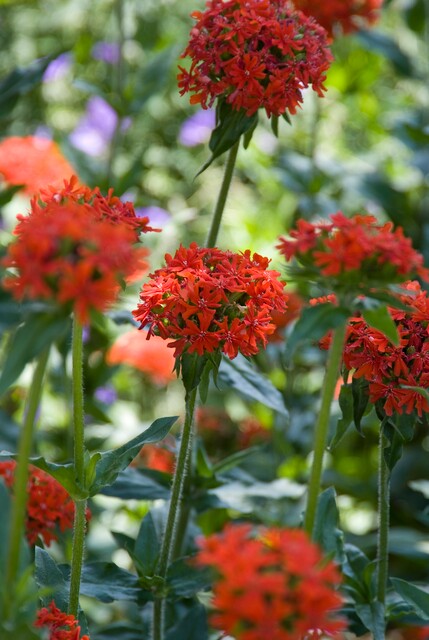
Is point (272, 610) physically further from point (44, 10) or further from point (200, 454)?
point (44, 10)

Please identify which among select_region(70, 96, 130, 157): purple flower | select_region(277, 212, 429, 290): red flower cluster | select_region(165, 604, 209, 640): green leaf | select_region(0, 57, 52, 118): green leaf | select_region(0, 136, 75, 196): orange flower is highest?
select_region(70, 96, 130, 157): purple flower

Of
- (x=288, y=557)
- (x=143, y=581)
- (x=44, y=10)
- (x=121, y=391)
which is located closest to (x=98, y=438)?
(x=143, y=581)

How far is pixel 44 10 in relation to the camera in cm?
383

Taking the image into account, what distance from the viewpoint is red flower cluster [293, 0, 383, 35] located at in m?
2.09

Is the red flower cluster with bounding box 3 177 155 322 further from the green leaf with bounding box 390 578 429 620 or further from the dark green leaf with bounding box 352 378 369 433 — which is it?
the green leaf with bounding box 390 578 429 620

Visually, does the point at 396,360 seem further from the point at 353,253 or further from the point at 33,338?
the point at 33,338

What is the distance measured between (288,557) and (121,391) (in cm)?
219

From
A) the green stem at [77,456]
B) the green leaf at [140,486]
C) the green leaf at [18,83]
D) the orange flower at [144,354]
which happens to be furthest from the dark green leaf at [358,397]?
the orange flower at [144,354]

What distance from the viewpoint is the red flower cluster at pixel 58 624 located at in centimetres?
92

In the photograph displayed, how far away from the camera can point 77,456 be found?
1.04 m

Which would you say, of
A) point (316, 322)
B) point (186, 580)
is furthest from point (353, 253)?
point (186, 580)

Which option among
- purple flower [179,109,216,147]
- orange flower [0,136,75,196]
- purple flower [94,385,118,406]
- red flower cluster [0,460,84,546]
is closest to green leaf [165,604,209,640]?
A: red flower cluster [0,460,84,546]

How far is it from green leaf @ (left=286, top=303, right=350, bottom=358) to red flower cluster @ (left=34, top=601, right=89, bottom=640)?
36 cm

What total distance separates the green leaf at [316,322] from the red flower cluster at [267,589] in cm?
24
